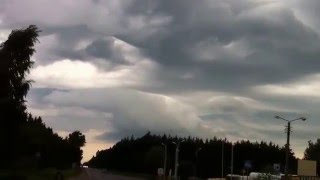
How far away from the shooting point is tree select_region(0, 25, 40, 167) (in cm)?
4153

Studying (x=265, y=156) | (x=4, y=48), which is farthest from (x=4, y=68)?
(x=265, y=156)

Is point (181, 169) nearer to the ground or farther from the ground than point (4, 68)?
nearer to the ground

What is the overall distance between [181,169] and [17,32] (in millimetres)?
29745

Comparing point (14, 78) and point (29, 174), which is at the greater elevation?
point (14, 78)

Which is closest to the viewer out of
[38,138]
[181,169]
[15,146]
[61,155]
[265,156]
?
[181,169]

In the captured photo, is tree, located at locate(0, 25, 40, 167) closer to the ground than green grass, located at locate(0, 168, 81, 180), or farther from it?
farther from it

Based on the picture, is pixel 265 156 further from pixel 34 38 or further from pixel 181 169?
pixel 181 169

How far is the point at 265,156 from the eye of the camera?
193 m

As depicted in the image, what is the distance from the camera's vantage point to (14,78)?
139 feet

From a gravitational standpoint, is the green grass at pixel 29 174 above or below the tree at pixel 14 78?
below

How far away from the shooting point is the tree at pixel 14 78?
41531 mm

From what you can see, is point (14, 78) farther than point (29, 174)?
No

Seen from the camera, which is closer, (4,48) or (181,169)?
(181,169)

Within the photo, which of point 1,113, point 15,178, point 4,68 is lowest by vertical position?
point 15,178
